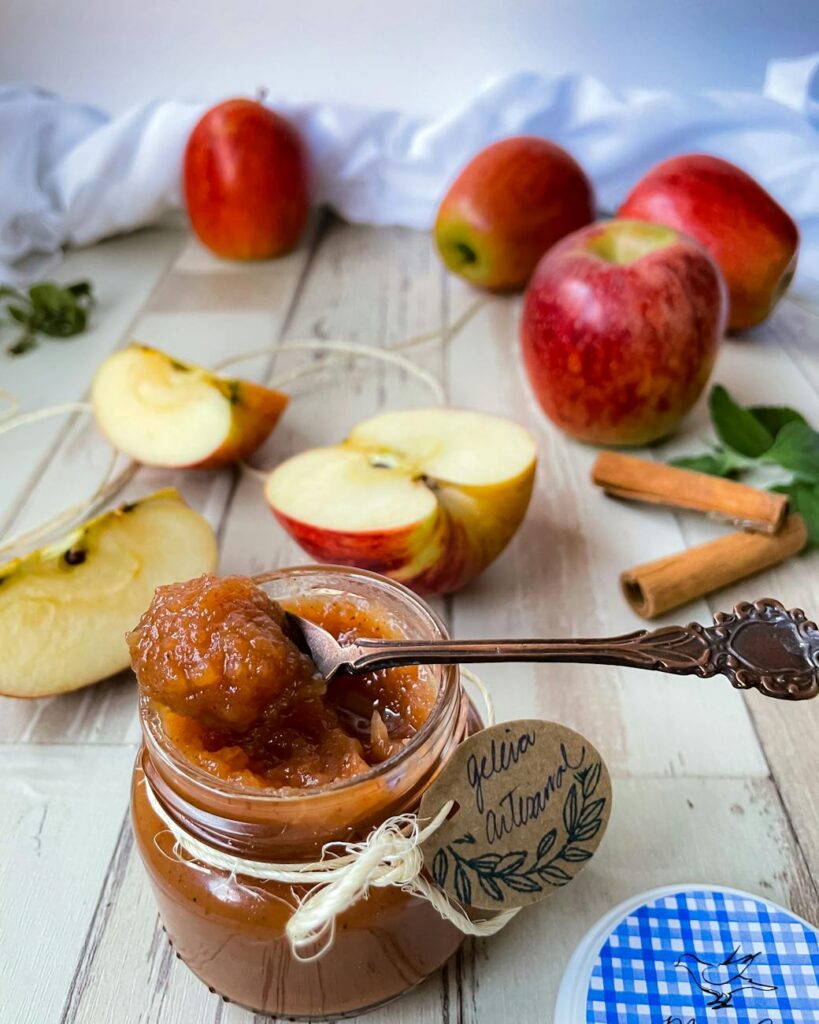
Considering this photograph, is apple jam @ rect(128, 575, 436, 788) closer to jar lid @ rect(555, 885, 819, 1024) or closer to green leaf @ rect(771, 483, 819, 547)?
jar lid @ rect(555, 885, 819, 1024)

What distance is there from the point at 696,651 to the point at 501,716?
0.34 meters

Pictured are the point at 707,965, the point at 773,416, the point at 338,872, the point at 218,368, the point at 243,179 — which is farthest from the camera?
the point at 243,179

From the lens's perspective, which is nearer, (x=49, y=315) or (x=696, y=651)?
(x=696, y=651)

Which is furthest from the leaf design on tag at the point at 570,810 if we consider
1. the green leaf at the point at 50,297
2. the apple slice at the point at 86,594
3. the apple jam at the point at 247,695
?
the green leaf at the point at 50,297

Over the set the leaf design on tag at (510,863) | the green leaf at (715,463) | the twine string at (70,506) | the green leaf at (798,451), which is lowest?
the twine string at (70,506)

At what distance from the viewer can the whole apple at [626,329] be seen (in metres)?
1.29

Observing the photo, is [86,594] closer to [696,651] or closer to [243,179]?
[696,651]

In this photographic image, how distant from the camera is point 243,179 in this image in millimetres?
1871

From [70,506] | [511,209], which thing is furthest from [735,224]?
[70,506]

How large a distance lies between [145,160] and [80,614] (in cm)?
128

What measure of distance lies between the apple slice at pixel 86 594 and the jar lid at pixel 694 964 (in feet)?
1.74

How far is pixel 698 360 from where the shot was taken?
1.33m

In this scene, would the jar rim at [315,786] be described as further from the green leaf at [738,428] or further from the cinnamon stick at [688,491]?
the green leaf at [738,428]

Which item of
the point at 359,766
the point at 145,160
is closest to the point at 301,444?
the point at 359,766
